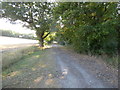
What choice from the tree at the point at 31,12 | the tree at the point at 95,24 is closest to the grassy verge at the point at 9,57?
the tree at the point at 95,24

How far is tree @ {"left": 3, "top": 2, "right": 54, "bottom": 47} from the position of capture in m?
9.78

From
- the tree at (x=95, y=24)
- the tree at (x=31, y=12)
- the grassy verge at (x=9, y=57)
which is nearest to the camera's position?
the grassy verge at (x=9, y=57)

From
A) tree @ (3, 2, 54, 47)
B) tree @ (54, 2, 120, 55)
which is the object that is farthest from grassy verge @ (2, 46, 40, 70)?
tree @ (3, 2, 54, 47)

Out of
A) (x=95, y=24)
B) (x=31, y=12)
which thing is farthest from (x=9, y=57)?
(x=31, y=12)

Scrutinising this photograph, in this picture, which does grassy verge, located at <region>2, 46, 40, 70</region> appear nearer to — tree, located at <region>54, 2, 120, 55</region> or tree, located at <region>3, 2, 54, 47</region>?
tree, located at <region>54, 2, 120, 55</region>

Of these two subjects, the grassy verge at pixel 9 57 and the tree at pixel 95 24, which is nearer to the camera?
the grassy verge at pixel 9 57

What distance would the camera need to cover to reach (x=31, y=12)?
1166 centimetres

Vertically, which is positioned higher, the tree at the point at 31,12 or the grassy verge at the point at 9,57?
the tree at the point at 31,12

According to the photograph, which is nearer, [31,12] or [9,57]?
[9,57]

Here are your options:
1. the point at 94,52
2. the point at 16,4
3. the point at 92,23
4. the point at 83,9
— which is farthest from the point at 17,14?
the point at 94,52

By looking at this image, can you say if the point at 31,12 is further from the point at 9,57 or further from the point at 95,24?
the point at 95,24

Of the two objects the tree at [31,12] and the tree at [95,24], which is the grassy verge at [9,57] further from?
the tree at [31,12]

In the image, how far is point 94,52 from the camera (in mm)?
6246

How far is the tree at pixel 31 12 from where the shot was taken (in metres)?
9.78
